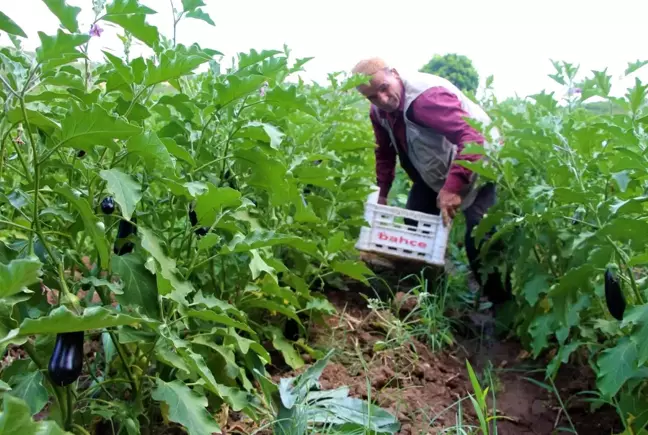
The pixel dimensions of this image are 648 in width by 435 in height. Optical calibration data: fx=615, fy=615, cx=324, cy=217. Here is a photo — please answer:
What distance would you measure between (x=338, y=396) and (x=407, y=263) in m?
1.93

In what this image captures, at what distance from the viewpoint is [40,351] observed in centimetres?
147

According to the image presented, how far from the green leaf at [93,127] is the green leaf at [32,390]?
1.59ft

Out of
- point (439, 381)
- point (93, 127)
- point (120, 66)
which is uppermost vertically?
point (120, 66)

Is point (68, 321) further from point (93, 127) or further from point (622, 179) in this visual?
point (622, 179)

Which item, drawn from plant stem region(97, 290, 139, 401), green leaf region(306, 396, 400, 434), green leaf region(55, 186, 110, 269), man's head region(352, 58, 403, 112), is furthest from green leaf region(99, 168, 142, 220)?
man's head region(352, 58, 403, 112)

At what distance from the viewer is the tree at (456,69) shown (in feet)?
36.4

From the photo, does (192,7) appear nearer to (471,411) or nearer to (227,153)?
(227,153)

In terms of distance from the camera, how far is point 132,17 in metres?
1.31

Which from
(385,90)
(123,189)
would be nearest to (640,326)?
(123,189)

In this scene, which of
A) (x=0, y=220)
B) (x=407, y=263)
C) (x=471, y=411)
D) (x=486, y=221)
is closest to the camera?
(x=0, y=220)

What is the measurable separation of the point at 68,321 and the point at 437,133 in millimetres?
2917

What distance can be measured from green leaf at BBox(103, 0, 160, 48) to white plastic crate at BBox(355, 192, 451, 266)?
2.12 meters

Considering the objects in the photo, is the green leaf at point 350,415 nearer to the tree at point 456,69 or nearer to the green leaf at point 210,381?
the green leaf at point 210,381

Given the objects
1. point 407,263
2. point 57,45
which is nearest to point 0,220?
point 57,45
